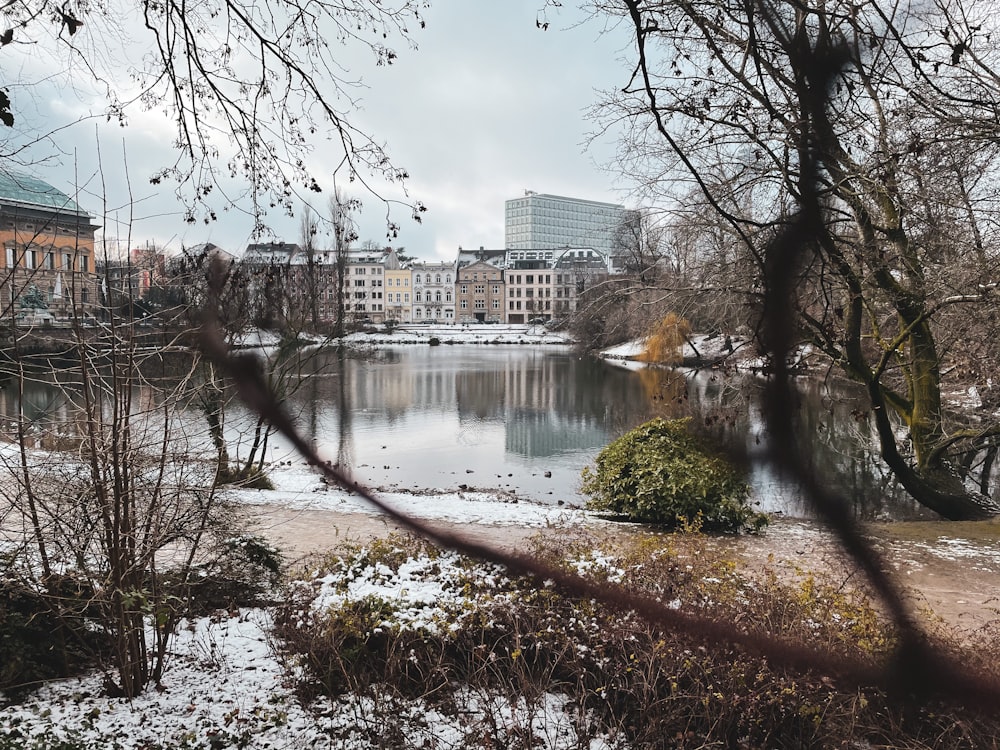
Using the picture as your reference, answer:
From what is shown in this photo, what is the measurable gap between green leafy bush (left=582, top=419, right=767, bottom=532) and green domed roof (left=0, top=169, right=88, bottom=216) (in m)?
5.57

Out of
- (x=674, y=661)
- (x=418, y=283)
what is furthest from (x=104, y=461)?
(x=418, y=283)

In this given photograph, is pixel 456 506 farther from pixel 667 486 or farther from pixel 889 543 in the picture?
pixel 889 543

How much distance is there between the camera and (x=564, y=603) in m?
3.32

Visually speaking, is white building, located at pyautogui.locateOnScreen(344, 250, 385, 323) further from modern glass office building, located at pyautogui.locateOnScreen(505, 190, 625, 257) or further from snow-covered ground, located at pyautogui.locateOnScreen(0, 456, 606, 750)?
snow-covered ground, located at pyautogui.locateOnScreen(0, 456, 606, 750)

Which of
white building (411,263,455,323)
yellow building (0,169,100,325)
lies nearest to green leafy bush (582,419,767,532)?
yellow building (0,169,100,325)

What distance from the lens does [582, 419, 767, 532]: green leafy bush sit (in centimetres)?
700

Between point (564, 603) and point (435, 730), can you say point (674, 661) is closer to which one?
point (564, 603)

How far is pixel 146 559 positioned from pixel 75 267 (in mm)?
1241

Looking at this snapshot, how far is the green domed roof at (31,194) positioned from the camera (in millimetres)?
2910

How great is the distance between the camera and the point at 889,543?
4383 millimetres

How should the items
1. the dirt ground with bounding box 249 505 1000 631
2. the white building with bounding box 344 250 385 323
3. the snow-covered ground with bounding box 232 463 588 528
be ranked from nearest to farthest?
the dirt ground with bounding box 249 505 1000 631 → the snow-covered ground with bounding box 232 463 588 528 → the white building with bounding box 344 250 385 323

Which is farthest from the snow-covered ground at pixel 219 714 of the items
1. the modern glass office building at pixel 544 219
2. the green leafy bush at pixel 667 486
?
the modern glass office building at pixel 544 219

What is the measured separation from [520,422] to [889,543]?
12865mm

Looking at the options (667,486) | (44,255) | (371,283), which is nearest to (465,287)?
(371,283)
